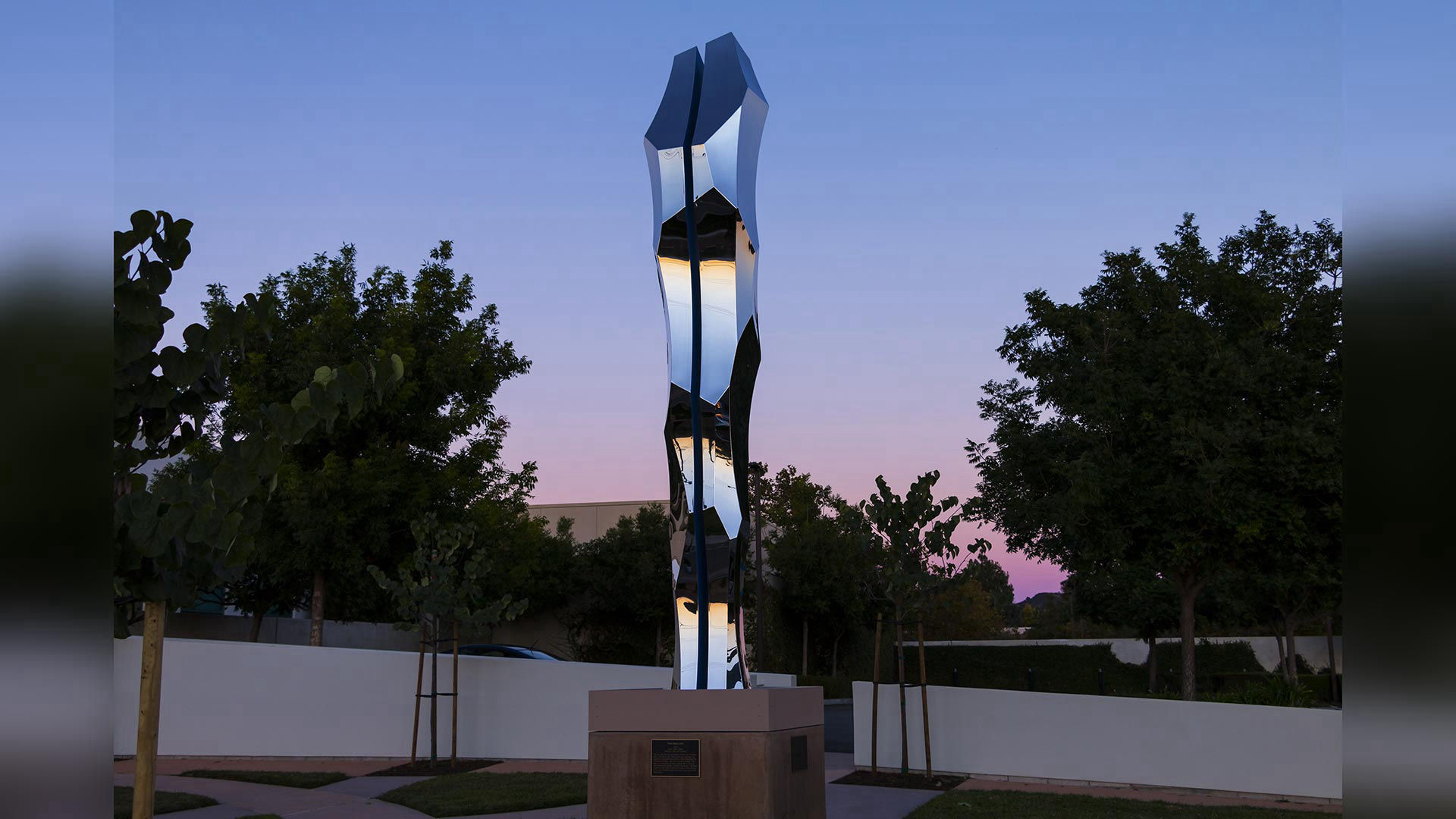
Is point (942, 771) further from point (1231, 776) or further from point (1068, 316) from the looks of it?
point (1068, 316)

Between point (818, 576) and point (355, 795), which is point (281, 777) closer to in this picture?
point (355, 795)

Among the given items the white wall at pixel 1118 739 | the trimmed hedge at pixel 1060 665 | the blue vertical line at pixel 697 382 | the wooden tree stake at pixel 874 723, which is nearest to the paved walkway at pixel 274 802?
the blue vertical line at pixel 697 382

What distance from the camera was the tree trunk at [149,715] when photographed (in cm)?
396

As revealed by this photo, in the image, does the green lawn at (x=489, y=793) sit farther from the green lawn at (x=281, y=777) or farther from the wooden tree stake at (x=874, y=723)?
the wooden tree stake at (x=874, y=723)

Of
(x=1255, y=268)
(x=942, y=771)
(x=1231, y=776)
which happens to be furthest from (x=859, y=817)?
(x=1255, y=268)

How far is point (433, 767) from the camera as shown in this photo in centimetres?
1611

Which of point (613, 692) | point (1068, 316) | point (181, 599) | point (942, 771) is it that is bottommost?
point (942, 771)

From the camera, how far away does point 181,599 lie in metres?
4.45

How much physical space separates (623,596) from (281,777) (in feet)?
72.7

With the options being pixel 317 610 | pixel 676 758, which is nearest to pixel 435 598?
pixel 317 610

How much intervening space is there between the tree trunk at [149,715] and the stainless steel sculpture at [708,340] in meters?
4.36

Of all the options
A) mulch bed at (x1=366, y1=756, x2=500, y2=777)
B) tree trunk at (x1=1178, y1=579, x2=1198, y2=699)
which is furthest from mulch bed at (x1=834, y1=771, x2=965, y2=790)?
tree trunk at (x1=1178, y1=579, x2=1198, y2=699)

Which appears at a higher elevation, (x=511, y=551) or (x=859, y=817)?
(x=511, y=551)
